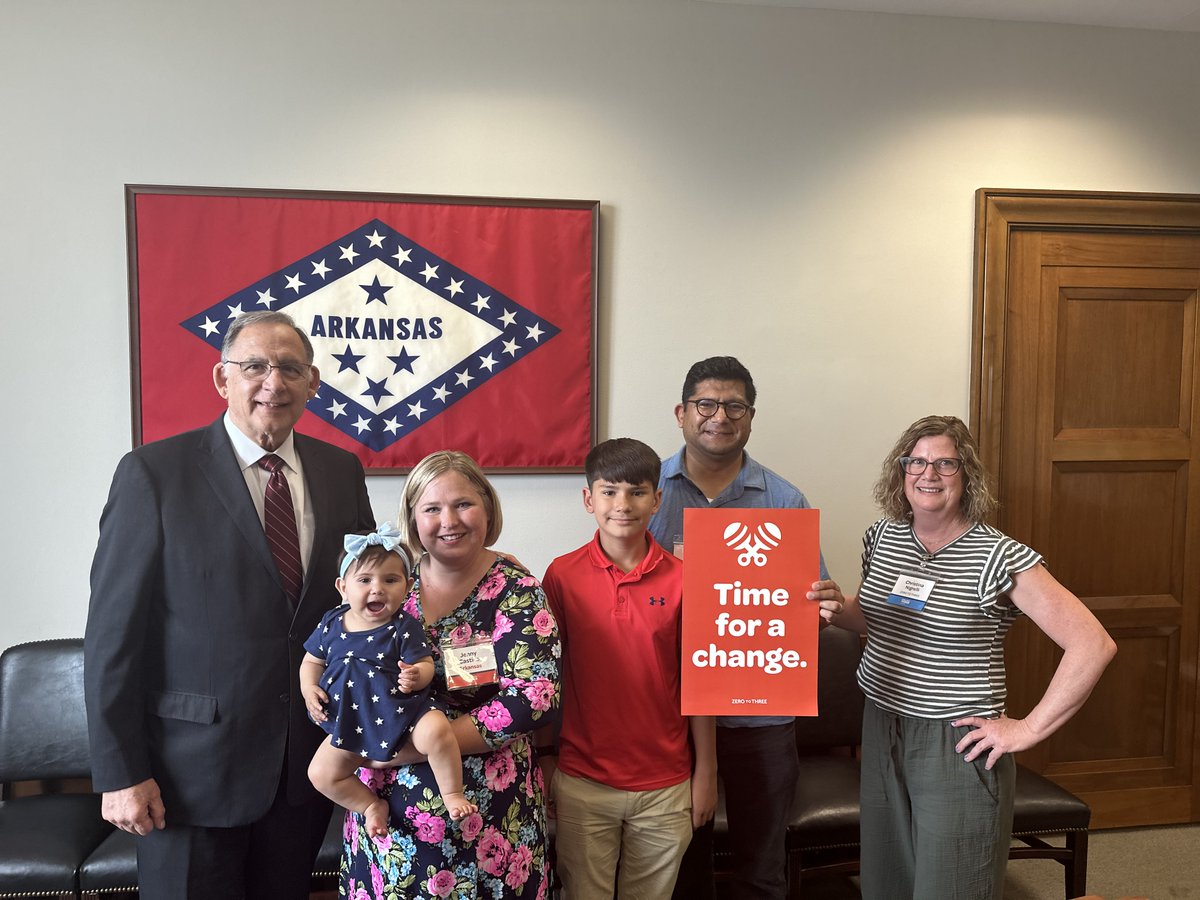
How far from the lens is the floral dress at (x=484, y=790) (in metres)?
1.71

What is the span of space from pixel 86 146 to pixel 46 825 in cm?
233

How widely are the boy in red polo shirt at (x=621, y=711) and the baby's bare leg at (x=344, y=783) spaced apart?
519 millimetres

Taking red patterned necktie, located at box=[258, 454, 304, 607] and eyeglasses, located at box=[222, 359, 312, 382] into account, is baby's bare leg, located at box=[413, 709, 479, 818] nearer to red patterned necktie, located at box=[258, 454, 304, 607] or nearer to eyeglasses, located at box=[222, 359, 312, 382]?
red patterned necktie, located at box=[258, 454, 304, 607]

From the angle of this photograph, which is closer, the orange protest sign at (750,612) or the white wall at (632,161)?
the orange protest sign at (750,612)

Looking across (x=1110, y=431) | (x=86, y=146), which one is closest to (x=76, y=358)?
(x=86, y=146)

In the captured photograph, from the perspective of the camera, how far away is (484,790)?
1755 mm

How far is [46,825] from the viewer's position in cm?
260

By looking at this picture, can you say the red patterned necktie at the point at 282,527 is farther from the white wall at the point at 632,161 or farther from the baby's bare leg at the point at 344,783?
the white wall at the point at 632,161

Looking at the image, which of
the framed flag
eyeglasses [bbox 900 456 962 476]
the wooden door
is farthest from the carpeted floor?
the framed flag

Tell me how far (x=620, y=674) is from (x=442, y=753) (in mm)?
533

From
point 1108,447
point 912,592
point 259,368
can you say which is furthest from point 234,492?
point 1108,447

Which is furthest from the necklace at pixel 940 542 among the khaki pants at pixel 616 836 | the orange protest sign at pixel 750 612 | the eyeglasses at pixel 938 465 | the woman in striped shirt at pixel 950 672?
the khaki pants at pixel 616 836

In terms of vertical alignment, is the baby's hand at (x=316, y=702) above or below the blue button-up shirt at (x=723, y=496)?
below

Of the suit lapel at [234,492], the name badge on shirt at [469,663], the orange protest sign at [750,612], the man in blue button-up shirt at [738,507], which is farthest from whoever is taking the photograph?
the man in blue button-up shirt at [738,507]
